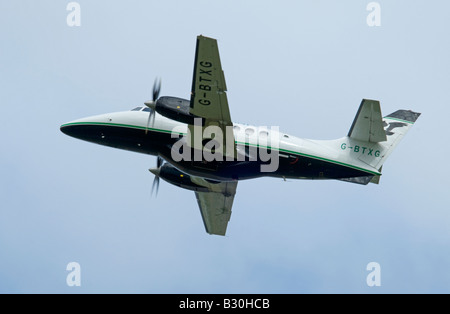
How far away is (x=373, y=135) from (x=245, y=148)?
596 centimetres

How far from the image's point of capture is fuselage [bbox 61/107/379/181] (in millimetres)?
30078

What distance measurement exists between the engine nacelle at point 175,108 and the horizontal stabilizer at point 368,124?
24.9 feet

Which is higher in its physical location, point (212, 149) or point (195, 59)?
point (195, 59)

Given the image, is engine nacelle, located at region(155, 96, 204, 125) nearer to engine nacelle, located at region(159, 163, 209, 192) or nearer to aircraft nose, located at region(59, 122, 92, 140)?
aircraft nose, located at region(59, 122, 92, 140)

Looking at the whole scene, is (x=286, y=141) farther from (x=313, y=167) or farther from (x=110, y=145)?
(x=110, y=145)

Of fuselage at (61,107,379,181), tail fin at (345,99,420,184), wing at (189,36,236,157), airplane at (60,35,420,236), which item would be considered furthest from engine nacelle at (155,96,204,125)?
tail fin at (345,99,420,184)

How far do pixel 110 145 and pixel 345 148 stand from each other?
439 inches

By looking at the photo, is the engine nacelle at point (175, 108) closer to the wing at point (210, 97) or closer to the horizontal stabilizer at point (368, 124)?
the wing at point (210, 97)

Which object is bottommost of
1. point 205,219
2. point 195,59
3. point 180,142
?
point 205,219

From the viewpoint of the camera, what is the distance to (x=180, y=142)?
1204 inches

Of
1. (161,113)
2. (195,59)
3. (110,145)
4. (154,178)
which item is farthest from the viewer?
(154,178)

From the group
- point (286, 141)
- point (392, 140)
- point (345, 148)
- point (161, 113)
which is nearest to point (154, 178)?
point (161, 113)

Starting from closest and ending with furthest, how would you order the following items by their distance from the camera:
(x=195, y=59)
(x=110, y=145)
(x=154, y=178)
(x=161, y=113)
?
1. (x=195, y=59)
2. (x=161, y=113)
3. (x=110, y=145)
4. (x=154, y=178)

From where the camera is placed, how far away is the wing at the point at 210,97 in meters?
26.8
